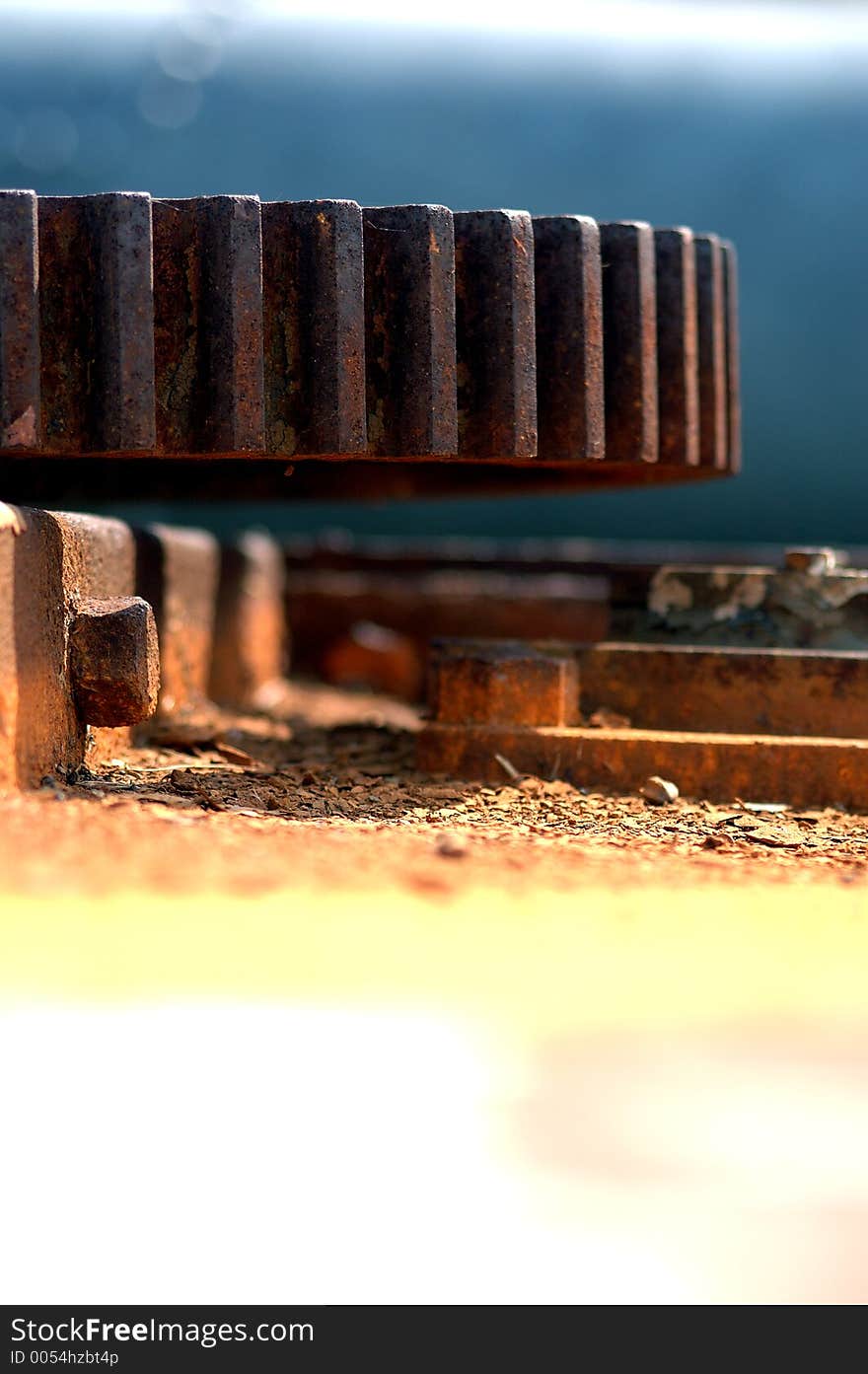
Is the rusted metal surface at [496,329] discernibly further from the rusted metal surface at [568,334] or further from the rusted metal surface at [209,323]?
the rusted metal surface at [209,323]

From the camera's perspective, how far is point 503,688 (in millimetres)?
3865

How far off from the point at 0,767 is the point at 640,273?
2301 millimetres

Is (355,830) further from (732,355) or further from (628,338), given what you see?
(732,355)

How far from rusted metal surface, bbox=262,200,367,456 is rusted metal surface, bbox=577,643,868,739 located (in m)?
1.06

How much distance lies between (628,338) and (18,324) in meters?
1.69

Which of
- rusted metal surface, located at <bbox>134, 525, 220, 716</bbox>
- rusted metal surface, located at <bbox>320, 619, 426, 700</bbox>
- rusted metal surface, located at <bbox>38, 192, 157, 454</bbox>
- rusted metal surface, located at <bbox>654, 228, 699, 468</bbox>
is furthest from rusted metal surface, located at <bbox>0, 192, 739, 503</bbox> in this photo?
rusted metal surface, located at <bbox>320, 619, 426, 700</bbox>

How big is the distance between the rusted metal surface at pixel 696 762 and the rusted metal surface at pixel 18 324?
4.70 ft

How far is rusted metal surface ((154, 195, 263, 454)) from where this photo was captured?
3412 millimetres

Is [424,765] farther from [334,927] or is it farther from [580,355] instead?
[334,927]

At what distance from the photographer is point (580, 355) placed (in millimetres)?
3814

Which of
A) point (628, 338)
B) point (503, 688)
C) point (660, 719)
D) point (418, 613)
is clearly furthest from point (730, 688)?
point (418, 613)

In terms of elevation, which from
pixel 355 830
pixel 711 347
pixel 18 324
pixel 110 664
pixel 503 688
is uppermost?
pixel 711 347

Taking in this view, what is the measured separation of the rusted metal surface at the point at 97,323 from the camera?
11.0 ft

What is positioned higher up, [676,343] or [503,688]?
[676,343]
